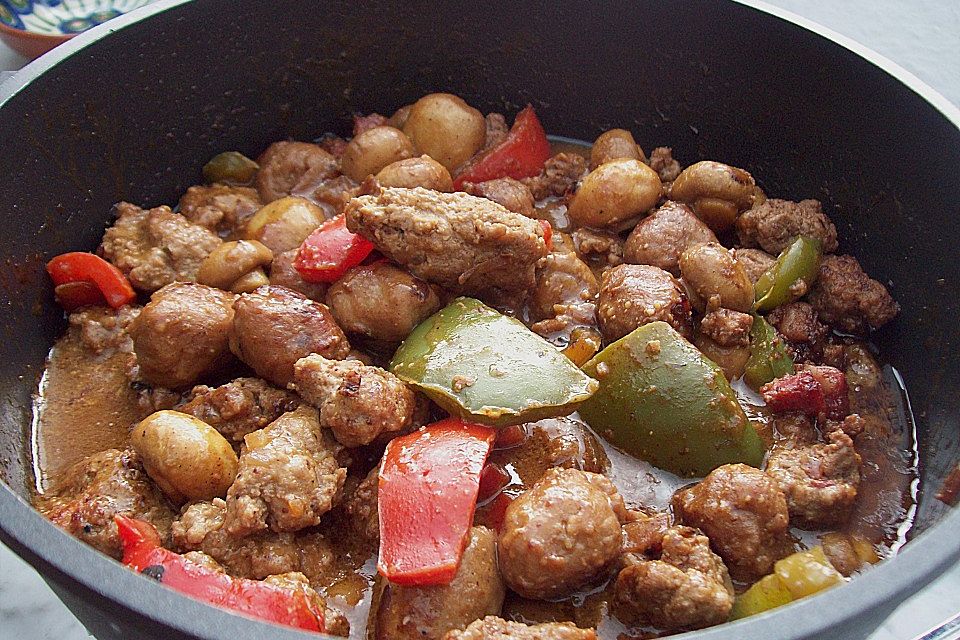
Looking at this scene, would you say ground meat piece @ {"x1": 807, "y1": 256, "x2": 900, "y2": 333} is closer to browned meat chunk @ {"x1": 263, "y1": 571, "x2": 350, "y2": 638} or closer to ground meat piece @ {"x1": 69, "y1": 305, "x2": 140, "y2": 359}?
browned meat chunk @ {"x1": 263, "y1": 571, "x2": 350, "y2": 638}

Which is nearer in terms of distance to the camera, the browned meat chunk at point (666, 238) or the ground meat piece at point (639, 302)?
the ground meat piece at point (639, 302)

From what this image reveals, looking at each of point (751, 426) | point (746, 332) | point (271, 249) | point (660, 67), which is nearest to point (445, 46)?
point (660, 67)

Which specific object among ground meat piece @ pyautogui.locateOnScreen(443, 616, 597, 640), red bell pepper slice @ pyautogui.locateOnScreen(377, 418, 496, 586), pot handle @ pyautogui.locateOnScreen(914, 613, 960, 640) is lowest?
pot handle @ pyautogui.locateOnScreen(914, 613, 960, 640)

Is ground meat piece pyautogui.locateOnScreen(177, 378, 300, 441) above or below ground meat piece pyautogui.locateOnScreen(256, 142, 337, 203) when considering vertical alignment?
below

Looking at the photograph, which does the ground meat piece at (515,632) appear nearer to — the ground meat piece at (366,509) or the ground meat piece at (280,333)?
the ground meat piece at (366,509)

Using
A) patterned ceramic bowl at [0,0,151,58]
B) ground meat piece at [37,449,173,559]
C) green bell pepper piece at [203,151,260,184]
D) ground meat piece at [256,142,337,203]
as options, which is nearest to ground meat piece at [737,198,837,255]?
ground meat piece at [256,142,337,203]

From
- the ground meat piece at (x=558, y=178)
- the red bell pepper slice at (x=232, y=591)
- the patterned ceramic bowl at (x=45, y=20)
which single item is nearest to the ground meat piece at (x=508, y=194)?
the ground meat piece at (x=558, y=178)
